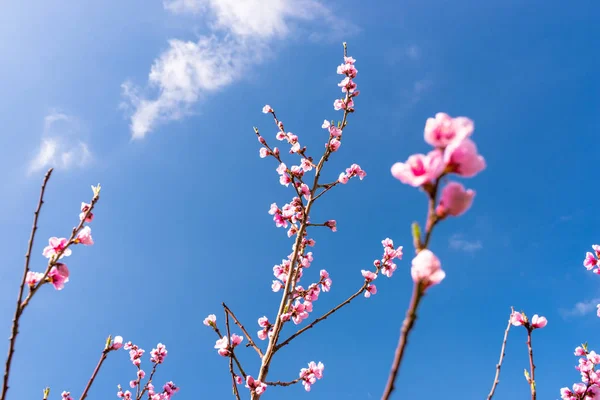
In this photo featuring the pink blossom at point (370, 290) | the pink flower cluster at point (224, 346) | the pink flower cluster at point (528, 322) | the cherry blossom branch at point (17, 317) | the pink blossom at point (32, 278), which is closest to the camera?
the cherry blossom branch at point (17, 317)

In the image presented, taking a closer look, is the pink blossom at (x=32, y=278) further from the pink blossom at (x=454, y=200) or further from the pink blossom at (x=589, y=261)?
the pink blossom at (x=589, y=261)

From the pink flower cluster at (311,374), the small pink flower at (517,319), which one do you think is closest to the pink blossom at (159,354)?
the pink flower cluster at (311,374)

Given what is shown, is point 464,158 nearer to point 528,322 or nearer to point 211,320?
point 528,322

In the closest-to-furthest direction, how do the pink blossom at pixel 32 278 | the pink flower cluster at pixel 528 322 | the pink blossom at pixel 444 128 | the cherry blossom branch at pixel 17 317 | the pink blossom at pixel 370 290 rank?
the pink blossom at pixel 444 128 → the cherry blossom branch at pixel 17 317 → the pink blossom at pixel 32 278 → the pink flower cluster at pixel 528 322 → the pink blossom at pixel 370 290

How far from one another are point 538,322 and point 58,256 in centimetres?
423

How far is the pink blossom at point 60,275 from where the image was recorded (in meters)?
2.82

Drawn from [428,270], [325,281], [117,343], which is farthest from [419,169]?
[325,281]

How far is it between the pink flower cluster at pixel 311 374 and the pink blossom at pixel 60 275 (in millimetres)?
4039

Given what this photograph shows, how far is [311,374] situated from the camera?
228 inches

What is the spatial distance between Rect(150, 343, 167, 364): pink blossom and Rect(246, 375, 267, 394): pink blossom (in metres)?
3.91

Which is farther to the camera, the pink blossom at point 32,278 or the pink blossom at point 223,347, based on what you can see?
the pink blossom at point 223,347

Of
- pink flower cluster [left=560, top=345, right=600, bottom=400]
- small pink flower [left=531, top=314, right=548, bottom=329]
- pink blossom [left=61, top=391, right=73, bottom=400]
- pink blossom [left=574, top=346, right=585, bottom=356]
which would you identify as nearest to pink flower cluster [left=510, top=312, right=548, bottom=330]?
small pink flower [left=531, top=314, right=548, bottom=329]

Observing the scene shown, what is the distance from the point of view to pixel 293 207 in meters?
7.05

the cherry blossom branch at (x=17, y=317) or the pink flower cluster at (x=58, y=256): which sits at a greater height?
the pink flower cluster at (x=58, y=256)
